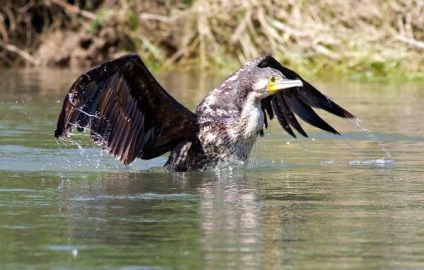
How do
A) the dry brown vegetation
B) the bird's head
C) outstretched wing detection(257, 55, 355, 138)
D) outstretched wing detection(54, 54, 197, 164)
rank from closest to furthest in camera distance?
outstretched wing detection(54, 54, 197, 164)
the bird's head
outstretched wing detection(257, 55, 355, 138)
the dry brown vegetation

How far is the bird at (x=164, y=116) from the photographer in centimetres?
738

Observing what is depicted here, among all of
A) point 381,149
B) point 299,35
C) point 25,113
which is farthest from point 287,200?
point 299,35

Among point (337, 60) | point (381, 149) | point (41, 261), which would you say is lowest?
point (41, 261)

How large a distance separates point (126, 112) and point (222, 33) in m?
10.1

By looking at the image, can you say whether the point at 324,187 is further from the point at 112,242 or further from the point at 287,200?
the point at 112,242

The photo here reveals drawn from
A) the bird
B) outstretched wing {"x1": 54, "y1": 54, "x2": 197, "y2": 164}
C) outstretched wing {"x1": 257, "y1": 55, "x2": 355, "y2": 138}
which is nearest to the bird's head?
the bird

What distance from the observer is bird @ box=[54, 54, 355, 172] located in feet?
24.2

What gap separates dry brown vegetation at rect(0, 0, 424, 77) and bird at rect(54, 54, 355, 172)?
26.2ft

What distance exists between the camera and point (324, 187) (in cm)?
704

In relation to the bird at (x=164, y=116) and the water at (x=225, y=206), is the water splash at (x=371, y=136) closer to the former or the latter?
the water at (x=225, y=206)

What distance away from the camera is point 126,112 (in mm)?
7688

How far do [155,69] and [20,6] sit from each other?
2.48 meters

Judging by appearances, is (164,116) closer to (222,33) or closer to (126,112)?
(126,112)

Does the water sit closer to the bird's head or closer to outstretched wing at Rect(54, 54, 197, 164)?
outstretched wing at Rect(54, 54, 197, 164)
